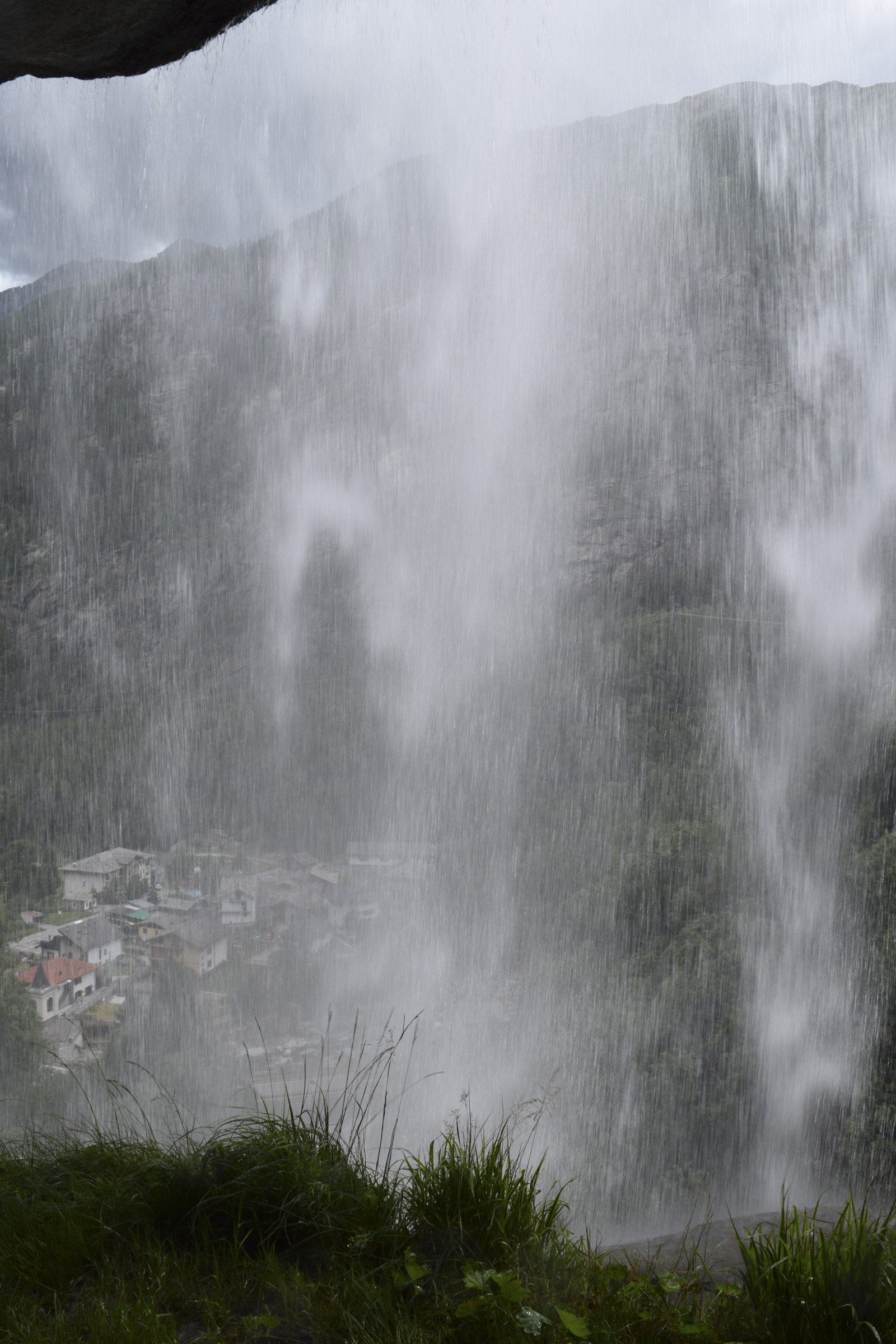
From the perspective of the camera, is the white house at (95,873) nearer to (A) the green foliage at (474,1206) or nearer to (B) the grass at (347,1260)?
(B) the grass at (347,1260)

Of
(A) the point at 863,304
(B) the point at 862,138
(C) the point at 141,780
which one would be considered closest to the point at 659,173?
(B) the point at 862,138

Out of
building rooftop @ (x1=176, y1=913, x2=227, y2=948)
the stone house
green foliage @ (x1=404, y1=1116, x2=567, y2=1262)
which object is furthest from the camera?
building rooftop @ (x1=176, y1=913, x2=227, y2=948)

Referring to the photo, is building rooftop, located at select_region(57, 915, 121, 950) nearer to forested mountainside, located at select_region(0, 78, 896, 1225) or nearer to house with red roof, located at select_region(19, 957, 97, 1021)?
house with red roof, located at select_region(19, 957, 97, 1021)

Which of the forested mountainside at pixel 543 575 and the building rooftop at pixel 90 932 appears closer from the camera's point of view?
the building rooftop at pixel 90 932

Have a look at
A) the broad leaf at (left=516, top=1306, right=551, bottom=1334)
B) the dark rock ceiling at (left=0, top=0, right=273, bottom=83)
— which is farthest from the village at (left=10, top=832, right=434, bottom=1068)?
the broad leaf at (left=516, top=1306, right=551, bottom=1334)

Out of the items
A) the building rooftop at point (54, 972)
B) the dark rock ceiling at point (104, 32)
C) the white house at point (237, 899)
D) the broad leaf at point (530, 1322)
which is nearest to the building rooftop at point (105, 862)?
the white house at point (237, 899)

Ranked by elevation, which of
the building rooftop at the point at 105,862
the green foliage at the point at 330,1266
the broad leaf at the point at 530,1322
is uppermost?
the broad leaf at the point at 530,1322

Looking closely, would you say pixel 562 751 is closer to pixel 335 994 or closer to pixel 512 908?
pixel 512 908
